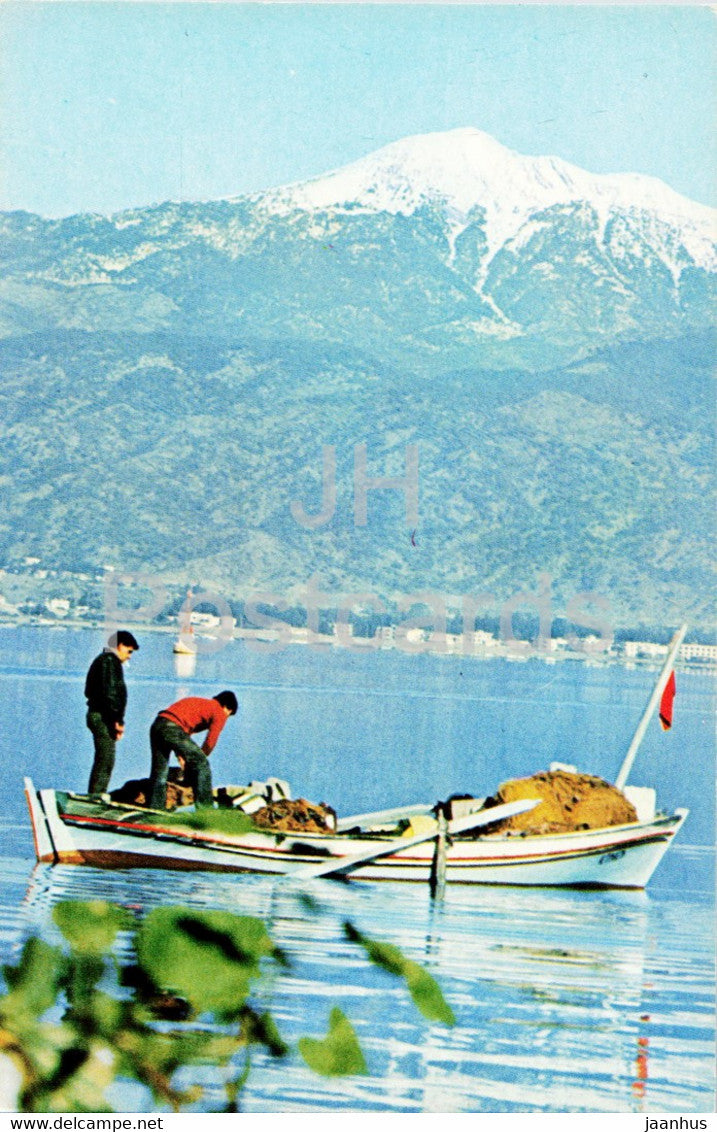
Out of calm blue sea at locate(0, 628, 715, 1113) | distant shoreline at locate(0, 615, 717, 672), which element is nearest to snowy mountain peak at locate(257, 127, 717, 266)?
distant shoreline at locate(0, 615, 717, 672)

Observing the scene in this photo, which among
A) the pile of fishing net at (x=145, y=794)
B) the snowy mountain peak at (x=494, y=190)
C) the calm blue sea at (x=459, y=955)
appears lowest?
the calm blue sea at (x=459, y=955)

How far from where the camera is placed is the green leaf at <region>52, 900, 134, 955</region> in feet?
3.88

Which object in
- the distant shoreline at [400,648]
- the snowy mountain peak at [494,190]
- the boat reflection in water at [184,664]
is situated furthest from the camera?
the snowy mountain peak at [494,190]

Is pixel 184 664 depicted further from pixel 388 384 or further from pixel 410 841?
pixel 388 384

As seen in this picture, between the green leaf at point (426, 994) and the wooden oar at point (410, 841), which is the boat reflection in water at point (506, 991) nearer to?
the wooden oar at point (410, 841)

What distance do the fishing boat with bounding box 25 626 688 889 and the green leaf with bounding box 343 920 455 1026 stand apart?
1069 centimetres

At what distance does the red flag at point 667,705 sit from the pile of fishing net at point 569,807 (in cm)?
68

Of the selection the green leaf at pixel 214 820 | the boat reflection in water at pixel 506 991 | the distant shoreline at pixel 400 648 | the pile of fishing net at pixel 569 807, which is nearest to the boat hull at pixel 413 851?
the boat reflection in water at pixel 506 991

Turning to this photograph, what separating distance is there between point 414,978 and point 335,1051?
0.25 ft

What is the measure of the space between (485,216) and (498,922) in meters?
189

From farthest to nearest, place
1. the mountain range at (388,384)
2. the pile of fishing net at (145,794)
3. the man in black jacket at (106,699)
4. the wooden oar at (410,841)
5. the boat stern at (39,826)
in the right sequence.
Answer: the mountain range at (388,384)
the boat stern at (39,826)
the pile of fishing net at (145,794)
the wooden oar at (410,841)
the man in black jacket at (106,699)

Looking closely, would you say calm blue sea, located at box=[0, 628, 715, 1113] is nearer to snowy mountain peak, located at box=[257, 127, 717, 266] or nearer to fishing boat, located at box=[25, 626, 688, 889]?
fishing boat, located at box=[25, 626, 688, 889]

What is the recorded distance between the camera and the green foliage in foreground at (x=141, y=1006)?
1.16 meters
